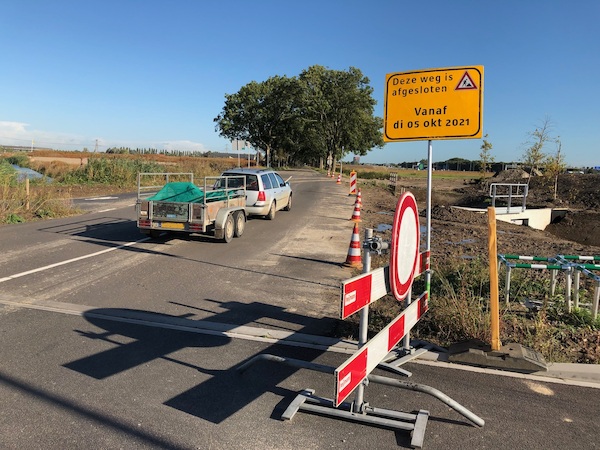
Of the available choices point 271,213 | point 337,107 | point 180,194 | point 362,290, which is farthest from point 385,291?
point 337,107

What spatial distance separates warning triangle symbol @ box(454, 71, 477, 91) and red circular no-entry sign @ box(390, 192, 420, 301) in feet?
6.01

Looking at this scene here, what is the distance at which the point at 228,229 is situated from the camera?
1138cm

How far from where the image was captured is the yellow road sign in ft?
16.2

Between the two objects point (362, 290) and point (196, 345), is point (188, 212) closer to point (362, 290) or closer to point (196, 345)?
point (196, 345)

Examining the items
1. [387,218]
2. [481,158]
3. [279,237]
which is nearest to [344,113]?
[481,158]

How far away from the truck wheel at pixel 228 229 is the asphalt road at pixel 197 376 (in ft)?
8.77

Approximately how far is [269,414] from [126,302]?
357 centimetres

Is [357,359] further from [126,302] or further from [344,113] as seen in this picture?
[344,113]

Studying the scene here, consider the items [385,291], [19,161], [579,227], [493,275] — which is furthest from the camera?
[19,161]

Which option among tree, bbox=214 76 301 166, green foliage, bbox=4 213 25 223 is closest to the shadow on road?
green foliage, bbox=4 213 25 223

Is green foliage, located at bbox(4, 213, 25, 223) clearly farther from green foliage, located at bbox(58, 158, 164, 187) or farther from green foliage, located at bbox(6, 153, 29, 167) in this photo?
green foliage, located at bbox(6, 153, 29, 167)

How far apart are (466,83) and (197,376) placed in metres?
3.93

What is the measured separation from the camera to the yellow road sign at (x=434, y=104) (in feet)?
16.2

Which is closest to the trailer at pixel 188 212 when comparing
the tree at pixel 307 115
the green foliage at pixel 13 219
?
the green foliage at pixel 13 219
